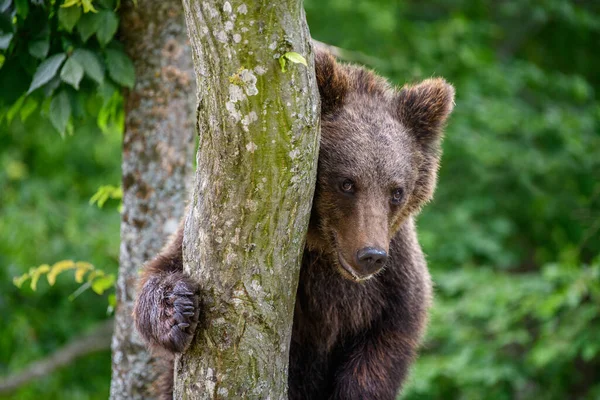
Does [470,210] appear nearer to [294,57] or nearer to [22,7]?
[22,7]

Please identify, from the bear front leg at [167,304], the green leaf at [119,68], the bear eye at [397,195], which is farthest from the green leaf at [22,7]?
the bear eye at [397,195]

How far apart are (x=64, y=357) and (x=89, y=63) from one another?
674 centimetres

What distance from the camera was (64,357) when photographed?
998cm

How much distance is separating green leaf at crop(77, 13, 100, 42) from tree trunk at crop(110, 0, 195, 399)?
443mm

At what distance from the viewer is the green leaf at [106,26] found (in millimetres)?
4250

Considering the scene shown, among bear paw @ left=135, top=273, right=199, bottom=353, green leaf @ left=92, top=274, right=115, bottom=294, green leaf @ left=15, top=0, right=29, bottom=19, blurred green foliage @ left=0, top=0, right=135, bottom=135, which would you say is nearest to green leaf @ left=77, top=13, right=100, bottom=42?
blurred green foliage @ left=0, top=0, right=135, bottom=135

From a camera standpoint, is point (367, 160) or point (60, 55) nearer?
point (367, 160)

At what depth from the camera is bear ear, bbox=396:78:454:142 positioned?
424cm

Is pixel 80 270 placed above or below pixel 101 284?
above

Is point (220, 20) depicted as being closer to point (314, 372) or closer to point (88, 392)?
point (314, 372)

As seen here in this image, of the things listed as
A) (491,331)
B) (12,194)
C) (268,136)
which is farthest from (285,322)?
(12,194)

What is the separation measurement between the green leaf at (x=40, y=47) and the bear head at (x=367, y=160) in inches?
68.0

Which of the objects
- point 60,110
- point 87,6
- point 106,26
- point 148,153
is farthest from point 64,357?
point 87,6

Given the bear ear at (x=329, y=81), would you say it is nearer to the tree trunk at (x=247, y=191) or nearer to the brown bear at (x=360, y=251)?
the brown bear at (x=360, y=251)
